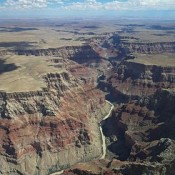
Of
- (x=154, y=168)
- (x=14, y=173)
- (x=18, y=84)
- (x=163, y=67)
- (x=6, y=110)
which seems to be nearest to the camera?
(x=154, y=168)

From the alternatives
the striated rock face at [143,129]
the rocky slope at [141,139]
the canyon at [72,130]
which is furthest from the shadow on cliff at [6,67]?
the striated rock face at [143,129]

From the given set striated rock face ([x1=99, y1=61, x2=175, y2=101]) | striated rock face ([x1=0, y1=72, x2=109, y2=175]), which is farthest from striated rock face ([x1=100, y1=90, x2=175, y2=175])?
striated rock face ([x1=99, y1=61, x2=175, y2=101])

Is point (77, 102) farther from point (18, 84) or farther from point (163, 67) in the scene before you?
point (163, 67)

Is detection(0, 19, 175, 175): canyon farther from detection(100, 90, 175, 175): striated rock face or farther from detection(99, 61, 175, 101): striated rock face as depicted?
detection(99, 61, 175, 101): striated rock face

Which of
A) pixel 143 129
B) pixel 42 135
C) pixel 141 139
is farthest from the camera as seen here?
pixel 143 129

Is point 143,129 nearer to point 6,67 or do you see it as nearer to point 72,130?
point 72,130

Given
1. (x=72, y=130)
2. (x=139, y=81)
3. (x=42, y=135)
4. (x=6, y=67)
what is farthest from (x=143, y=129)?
(x=6, y=67)

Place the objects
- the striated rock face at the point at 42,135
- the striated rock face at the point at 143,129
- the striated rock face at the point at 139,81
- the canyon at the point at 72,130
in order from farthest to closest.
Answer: the striated rock face at the point at 139,81 < the striated rock face at the point at 42,135 < the striated rock face at the point at 143,129 < the canyon at the point at 72,130

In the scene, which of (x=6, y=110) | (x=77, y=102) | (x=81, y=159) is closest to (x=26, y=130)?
(x=6, y=110)

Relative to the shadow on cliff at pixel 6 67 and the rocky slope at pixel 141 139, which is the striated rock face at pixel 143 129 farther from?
the shadow on cliff at pixel 6 67
